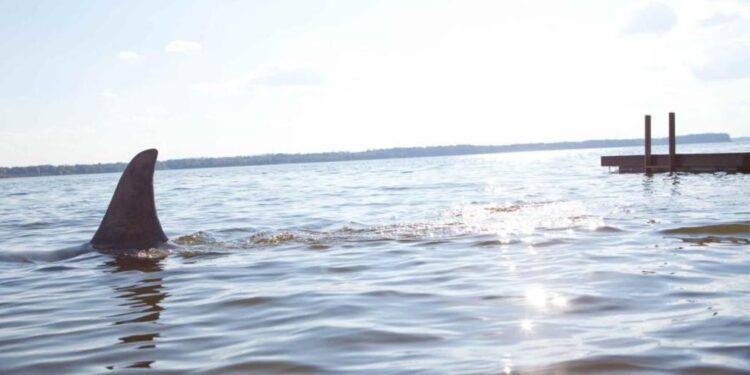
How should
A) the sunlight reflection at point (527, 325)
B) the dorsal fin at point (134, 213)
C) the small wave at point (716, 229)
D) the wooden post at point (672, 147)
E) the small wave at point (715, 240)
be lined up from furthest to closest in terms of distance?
the wooden post at point (672, 147) < the small wave at point (716, 229) < the dorsal fin at point (134, 213) < the small wave at point (715, 240) < the sunlight reflection at point (527, 325)

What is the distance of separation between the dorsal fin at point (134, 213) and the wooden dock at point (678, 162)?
2602cm

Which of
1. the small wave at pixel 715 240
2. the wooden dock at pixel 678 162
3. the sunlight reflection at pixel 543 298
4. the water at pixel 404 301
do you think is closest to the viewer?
the water at pixel 404 301

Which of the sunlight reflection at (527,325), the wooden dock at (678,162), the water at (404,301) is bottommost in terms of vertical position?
the water at (404,301)

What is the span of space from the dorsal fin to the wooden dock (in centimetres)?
2602

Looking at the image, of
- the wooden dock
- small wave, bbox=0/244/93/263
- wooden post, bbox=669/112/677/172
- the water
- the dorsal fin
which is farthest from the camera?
wooden post, bbox=669/112/677/172

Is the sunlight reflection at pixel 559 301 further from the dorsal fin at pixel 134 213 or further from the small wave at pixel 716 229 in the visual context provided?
the dorsal fin at pixel 134 213

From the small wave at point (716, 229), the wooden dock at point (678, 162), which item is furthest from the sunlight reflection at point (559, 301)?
the wooden dock at point (678, 162)

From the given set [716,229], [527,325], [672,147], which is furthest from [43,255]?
[672,147]

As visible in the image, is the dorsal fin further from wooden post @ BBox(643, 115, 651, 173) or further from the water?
wooden post @ BBox(643, 115, 651, 173)

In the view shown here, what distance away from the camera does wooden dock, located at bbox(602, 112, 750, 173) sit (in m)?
30.7

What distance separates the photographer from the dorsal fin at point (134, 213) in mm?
10188

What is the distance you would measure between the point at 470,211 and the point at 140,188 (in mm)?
8866

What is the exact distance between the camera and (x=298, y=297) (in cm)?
725

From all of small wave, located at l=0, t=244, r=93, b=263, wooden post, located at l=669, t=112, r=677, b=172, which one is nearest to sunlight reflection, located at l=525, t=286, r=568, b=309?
small wave, located at l=0, t=244, r=93, b=263
